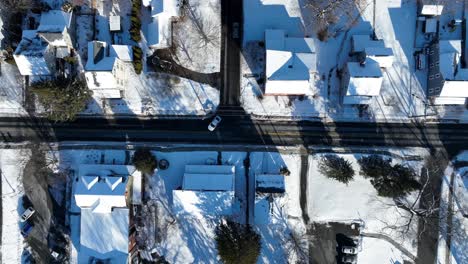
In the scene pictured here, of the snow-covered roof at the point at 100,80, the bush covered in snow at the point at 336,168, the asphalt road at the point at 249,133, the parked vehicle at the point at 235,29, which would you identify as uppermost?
the parked vehicle at the point at 235,29

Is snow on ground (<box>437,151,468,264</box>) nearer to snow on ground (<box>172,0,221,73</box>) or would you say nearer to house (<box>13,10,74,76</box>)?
snow on ground (<box>172,0,221,73</box>)

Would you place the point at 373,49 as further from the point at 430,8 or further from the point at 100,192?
the point at 100,192

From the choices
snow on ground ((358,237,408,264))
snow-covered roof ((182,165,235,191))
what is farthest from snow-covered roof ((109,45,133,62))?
snow on ground ((358,237,408,264))

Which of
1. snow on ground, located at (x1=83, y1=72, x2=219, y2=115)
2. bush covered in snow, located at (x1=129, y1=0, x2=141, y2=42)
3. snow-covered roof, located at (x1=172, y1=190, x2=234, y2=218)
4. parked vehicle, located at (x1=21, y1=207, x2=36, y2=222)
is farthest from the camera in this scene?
snow on ground, located at (x1=83, y1=72, x2=219, y2=115)

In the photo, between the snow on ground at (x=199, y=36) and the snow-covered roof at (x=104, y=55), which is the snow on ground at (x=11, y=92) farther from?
the snow on ground at (x=199, y=36)

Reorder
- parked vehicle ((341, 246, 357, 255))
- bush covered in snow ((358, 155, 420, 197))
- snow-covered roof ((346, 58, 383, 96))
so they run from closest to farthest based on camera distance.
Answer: snow-covered roof ((346, 58, 383, 96))
bush covered in snow ((358, 155, 420, 197))
parked vehicle ((341, 246, 357, 255))

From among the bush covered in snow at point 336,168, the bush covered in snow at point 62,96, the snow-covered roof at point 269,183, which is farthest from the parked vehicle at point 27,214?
the bush covered in snow at point 336,168

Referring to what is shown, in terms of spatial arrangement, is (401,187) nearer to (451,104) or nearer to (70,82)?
(451,104)
